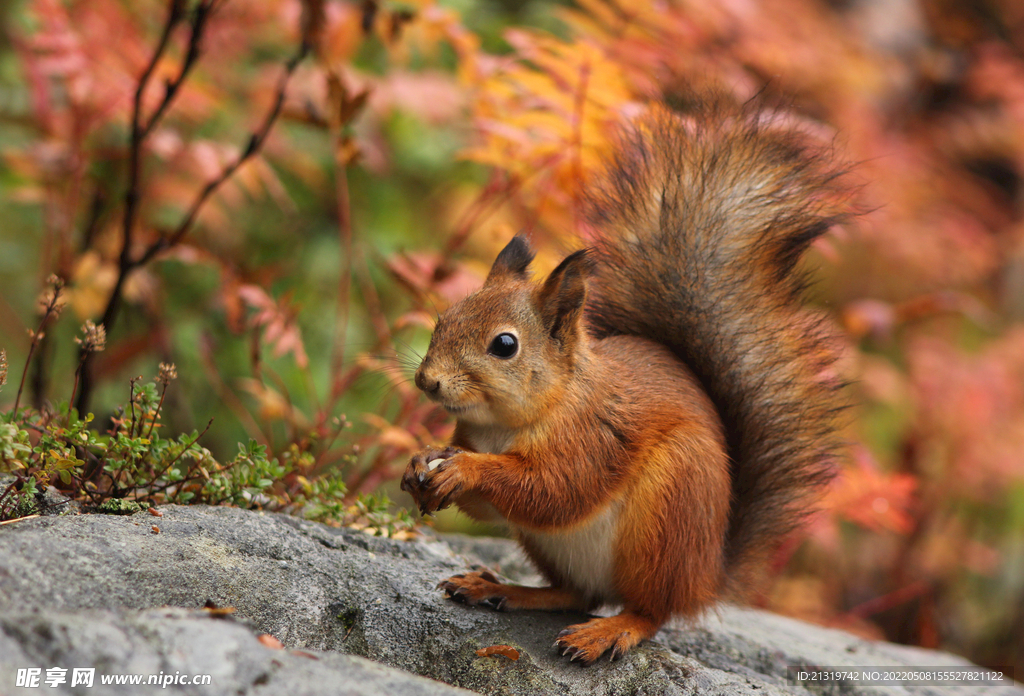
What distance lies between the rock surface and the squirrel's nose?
1.45ft

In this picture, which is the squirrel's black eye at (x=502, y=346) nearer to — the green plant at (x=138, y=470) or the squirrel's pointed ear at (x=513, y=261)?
the squirrel's pointed ear at (x=513, y=261)

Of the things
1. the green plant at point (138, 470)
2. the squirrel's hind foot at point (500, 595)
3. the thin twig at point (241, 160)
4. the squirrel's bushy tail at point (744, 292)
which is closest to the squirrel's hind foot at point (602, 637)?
the squirrel's hind foot at point (500, 595)

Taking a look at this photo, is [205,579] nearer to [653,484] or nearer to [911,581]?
[653,484]

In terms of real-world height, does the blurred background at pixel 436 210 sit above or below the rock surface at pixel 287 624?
above

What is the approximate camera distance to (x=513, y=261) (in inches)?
79.5

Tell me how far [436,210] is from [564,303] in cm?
293

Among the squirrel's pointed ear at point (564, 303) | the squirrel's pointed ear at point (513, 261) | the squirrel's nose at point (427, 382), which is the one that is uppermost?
the squirrel's pointed ear at point (513, 261)

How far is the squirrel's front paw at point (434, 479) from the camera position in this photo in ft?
5.32

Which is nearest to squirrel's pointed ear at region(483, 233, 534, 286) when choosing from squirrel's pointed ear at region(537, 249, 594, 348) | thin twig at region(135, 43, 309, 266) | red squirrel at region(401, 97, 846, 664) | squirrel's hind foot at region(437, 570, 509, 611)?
red squirrel at region(401, 97, 846, 664)

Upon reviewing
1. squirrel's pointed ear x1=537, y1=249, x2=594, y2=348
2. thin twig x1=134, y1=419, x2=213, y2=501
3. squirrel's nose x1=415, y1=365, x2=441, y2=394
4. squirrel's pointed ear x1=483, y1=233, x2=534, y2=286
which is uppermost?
squirrel's pointed ear x1=483, y1=233, x2=534, y2=286

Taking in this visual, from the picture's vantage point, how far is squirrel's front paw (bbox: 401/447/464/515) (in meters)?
1.62

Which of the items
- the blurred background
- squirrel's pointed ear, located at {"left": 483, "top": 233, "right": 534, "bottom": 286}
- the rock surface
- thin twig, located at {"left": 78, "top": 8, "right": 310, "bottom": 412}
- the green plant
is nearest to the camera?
the rock surface

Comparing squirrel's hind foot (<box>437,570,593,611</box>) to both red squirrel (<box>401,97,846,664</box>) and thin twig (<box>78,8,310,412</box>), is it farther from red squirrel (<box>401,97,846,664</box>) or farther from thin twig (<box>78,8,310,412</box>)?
thin twig (<box>78,8,310,412</box>)

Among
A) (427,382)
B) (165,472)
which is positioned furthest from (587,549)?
(165,472)
